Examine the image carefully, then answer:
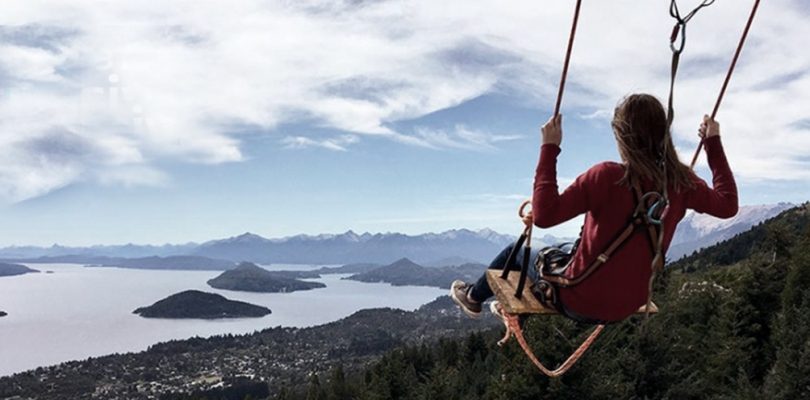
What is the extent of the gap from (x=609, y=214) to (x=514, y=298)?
135cm

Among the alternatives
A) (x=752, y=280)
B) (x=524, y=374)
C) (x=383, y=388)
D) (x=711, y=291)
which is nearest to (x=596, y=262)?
(x=524, y=374)

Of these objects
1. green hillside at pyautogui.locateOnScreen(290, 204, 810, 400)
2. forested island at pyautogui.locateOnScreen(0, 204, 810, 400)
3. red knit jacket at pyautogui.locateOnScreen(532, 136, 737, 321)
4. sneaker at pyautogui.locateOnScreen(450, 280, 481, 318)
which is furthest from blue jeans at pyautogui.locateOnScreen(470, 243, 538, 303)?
green hillside at pyautogui.locateOnScreen(290, 204, 810, 400)

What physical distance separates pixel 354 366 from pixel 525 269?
158201 mm

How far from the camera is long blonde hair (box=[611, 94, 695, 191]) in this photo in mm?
3791

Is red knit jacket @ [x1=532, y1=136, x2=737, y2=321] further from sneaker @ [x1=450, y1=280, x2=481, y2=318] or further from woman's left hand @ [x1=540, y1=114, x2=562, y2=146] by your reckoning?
sneaker @ [x1=450, y1=280, x2=481, y2=318]

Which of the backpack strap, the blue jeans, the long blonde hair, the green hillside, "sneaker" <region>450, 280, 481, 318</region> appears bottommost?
the green hillside

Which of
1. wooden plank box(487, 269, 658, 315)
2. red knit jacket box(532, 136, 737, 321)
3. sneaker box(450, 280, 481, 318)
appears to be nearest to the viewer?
red knit jacket box(532, 136, 737, 321)

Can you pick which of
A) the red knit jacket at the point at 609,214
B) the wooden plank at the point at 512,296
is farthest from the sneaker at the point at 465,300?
the red knit jacket at the point at 609,214

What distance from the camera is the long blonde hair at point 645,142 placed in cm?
379

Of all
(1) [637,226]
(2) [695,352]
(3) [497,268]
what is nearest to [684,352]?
(2) [695,352]

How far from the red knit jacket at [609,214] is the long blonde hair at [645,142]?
0.09 metres

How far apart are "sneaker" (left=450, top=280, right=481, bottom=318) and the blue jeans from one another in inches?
3.4

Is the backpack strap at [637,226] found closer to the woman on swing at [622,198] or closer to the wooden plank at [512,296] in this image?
the woman on swing at [622,198]

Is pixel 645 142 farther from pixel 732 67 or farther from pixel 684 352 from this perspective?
pixel 684 352
